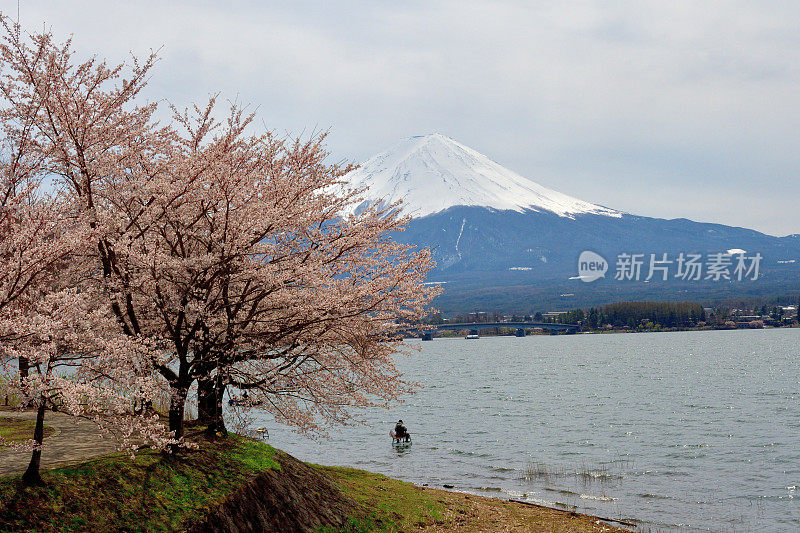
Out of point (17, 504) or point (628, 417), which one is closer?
point (17, 504)

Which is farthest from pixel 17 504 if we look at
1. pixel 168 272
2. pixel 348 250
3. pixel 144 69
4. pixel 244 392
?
pixel 348 250

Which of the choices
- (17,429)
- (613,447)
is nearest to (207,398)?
(17,429)

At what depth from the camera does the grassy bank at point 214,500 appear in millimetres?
10906

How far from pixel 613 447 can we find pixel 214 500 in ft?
109

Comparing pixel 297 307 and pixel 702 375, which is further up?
pixel 297 307

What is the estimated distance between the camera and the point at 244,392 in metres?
16.1

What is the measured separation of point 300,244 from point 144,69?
5.34 m

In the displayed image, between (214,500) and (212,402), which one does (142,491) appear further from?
(212,402)

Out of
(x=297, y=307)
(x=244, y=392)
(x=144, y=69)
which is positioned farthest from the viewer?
(x=244, y=392)

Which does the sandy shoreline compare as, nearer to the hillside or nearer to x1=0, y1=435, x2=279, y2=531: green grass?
the hillside

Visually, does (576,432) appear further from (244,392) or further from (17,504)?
(17,504)

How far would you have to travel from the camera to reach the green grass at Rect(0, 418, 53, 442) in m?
15.2

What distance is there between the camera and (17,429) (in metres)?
16.4

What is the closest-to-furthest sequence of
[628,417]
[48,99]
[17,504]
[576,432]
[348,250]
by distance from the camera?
[17,504] → [48,99] → [348,250] → [576,432] → [628,417]
